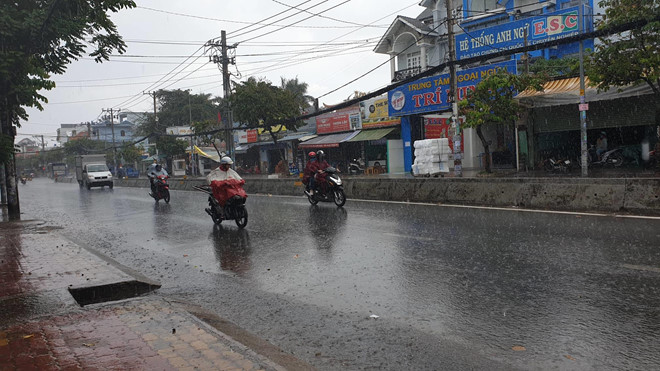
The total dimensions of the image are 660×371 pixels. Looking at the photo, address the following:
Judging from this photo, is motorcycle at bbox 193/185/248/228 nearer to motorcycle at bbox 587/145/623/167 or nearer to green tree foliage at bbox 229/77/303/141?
motorcycle at bbox 587/145/623/167

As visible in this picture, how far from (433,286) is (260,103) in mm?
28521

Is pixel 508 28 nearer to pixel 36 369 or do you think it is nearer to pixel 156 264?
pixel 156 264

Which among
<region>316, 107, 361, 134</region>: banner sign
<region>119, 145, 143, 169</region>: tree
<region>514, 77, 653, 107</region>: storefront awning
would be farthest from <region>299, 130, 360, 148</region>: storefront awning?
<region>119, 145, 143, 169</region>: tree

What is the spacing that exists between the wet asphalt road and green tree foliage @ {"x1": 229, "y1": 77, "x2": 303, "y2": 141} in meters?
22.5

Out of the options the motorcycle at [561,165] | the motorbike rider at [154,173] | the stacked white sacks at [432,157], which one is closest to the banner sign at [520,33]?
the motorcycle at [561,165]

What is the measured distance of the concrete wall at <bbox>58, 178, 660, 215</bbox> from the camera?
10.4m

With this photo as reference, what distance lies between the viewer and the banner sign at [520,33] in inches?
985

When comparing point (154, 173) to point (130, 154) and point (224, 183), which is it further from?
point (130, 154)

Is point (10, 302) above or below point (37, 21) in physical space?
below

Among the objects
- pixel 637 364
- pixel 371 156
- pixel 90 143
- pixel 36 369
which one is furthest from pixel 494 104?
pixel 90 143

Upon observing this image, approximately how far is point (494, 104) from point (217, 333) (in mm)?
19419

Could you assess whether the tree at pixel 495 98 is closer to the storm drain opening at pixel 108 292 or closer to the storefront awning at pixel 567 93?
the storefront awning at pixel 567 93

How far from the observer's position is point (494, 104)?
2136 centimetres

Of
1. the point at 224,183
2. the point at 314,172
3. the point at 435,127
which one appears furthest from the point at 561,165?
the point at 224,183
